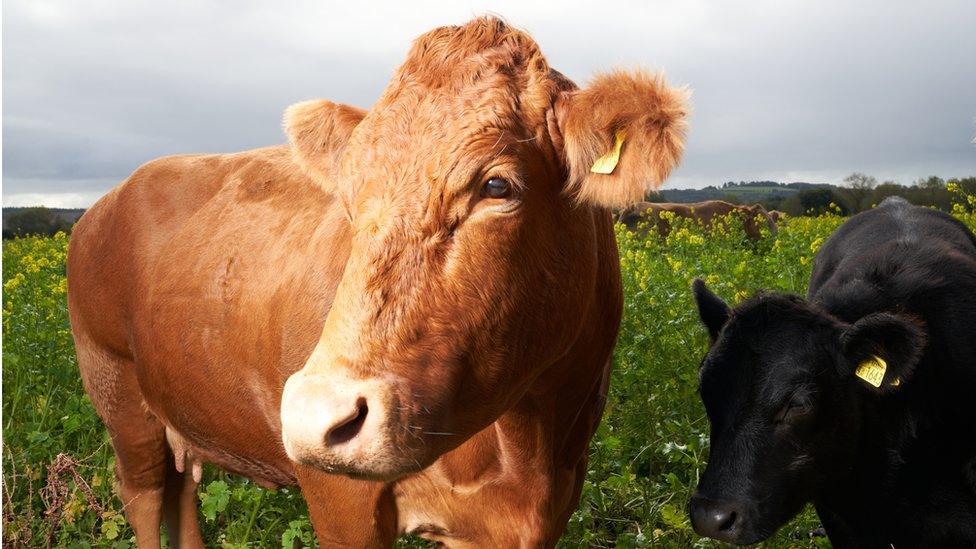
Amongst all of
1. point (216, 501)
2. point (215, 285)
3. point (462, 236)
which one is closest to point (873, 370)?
point (462, 236)

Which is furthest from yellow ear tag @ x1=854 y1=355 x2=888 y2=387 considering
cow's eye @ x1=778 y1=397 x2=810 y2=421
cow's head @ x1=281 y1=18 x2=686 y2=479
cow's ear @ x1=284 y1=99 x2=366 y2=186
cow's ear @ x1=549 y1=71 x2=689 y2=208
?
cow's ear @ x1=284 y1=99 x2=366 y2=186

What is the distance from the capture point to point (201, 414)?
387 cm

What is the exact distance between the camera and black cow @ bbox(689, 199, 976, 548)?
3.71 meters

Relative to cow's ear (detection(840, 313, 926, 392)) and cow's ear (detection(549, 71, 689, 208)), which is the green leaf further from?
cow's ear (detection(840, 313, 926, 392))

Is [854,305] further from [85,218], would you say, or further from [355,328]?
[85,218]

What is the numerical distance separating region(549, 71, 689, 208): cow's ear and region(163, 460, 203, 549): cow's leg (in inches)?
131

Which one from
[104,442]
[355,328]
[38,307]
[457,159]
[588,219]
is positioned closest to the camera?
[355,328]

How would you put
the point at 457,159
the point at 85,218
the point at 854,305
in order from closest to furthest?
the point at 457,159, the point at 854,305, the point at 85,218

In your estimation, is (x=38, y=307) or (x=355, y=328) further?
(x=38, y=307)

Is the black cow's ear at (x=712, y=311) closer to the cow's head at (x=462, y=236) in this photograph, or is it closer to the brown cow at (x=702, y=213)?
the cow's head at (x=462, y=236)

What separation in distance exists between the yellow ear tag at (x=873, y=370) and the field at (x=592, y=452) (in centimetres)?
100

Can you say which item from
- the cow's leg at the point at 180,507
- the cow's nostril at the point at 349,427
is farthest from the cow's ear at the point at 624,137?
the cow's leg at the point at 180,507

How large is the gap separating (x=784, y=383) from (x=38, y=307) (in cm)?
669

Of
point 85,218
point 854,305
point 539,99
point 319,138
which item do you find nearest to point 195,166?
point 85,218
